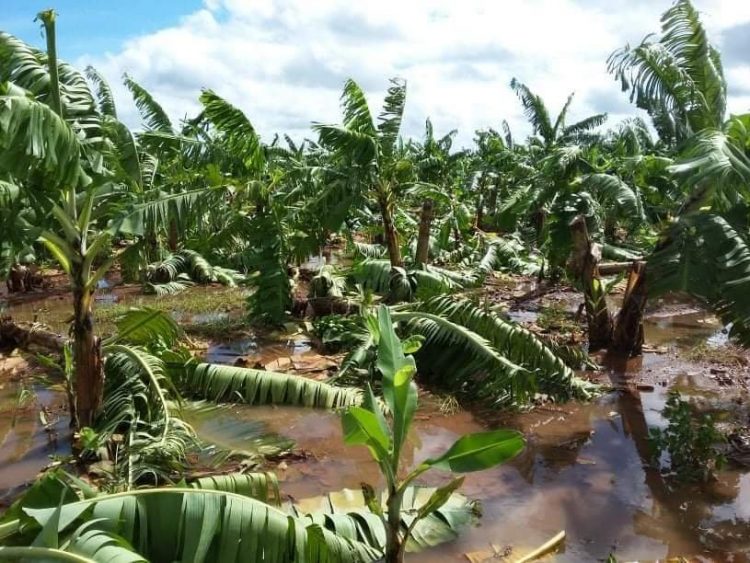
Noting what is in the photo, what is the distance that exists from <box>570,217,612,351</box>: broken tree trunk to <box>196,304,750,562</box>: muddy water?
1.14 meters

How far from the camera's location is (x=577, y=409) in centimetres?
723

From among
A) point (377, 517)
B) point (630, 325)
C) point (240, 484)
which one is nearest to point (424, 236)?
point (630, 325)

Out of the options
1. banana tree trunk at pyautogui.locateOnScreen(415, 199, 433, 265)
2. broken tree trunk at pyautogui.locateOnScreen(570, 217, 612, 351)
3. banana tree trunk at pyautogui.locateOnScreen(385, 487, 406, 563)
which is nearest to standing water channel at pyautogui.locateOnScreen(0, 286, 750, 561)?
banana tree trunk at pyautogui.locateOnScreen(385, 487, 406, 563)

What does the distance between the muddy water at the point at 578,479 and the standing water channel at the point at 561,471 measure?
10 millimetres

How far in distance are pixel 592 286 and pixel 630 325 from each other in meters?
0.74

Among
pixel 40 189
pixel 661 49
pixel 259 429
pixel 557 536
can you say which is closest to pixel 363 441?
pixel 557 536

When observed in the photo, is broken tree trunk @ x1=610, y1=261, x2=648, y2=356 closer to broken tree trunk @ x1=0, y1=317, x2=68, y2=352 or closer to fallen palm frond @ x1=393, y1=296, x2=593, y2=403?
fallen palm frond @ x1=393, y1=296, x2=593, y2=403

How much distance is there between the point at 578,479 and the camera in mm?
5617

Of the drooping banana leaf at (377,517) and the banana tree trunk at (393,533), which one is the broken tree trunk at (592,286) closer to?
the drooping banana leaf at (377,517)

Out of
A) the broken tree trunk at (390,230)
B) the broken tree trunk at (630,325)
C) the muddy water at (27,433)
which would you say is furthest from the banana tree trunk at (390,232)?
the muddy water at (27,433)

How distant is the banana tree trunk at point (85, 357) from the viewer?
17.6ft

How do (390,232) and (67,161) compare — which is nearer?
(67,161)

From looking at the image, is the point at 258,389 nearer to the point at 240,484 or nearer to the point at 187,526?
the point at 240,484

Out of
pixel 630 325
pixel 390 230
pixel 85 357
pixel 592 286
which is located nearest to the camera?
pixel 85 357
